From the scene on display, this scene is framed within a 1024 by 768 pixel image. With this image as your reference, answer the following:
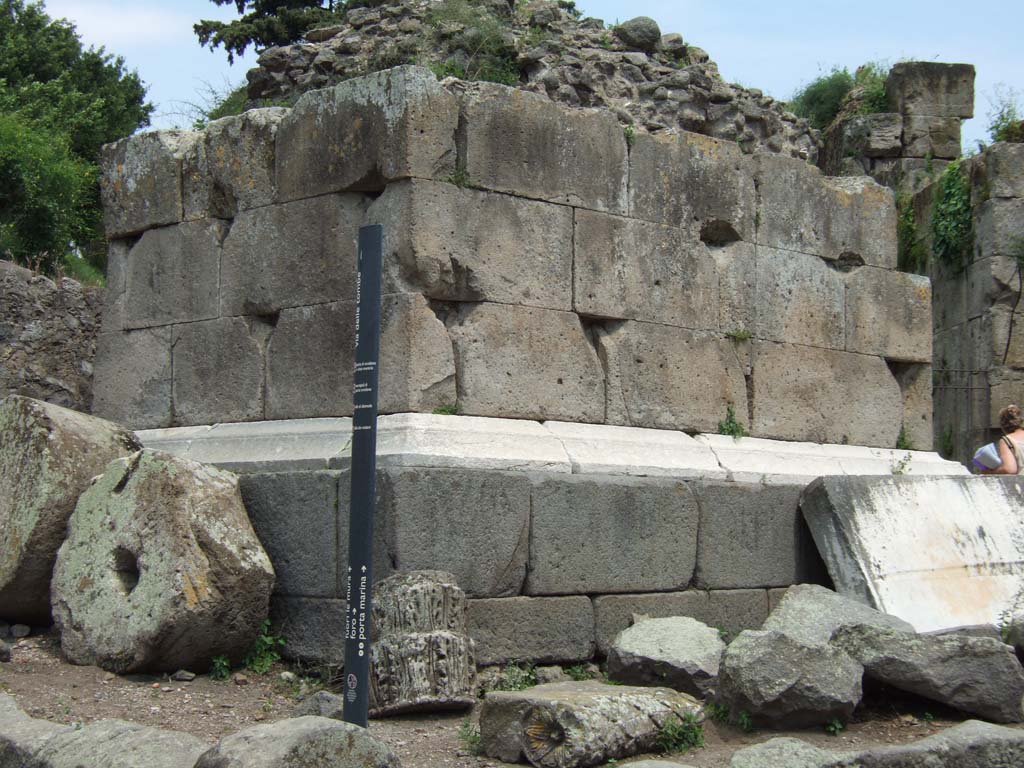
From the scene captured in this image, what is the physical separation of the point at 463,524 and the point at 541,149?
208cm

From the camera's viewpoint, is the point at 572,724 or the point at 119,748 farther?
the point at 572,724

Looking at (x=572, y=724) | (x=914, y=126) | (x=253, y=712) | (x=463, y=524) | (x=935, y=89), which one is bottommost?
(x=253, y=712)

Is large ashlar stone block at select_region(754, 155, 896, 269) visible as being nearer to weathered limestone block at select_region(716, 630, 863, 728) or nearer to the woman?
the woman

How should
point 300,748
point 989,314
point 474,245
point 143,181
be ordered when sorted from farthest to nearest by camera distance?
point 989,314 → point 143,181 → point 474,245 → point 300,748

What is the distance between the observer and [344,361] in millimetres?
6746

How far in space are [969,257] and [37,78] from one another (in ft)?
65.2

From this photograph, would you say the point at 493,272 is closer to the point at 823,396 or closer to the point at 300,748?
the point at 823,396

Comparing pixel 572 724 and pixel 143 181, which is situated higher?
pixel 143 181

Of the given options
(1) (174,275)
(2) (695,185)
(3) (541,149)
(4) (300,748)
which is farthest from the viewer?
(2) (695,185)

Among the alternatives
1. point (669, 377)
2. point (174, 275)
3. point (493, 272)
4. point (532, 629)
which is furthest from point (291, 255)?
point (532, 629)

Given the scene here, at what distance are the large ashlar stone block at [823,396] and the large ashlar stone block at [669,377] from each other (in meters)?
0.23

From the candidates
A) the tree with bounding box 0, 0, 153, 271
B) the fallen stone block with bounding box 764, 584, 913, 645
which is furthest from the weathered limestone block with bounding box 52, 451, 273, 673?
the tree with bounding box 0, 0, 153, 271

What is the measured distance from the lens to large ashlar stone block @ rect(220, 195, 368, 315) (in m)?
6.82

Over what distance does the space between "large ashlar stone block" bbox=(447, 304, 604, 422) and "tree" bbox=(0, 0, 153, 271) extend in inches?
257
